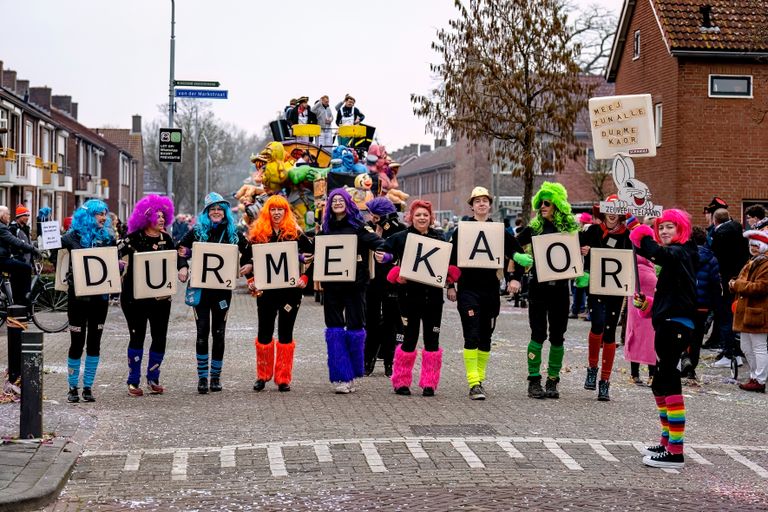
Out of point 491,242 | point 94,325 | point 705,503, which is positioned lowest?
point 705,503

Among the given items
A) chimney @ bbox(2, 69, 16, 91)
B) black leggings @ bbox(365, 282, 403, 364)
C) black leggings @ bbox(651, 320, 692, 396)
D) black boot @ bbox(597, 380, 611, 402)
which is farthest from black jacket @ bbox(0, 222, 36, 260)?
chimney @ bbox(2, 69, 16, 91)

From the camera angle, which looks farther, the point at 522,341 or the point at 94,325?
the point at 522,341

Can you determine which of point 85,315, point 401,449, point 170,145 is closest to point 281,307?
point 85,315

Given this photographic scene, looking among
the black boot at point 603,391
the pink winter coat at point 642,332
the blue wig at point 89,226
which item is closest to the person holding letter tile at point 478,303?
the black boot at point 603,391

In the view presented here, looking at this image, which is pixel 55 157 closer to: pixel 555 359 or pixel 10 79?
pixel 10 79

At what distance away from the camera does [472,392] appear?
11180mm

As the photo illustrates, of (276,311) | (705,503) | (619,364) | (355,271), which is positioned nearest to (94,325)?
(276,311)

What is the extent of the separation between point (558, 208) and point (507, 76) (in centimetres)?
2261

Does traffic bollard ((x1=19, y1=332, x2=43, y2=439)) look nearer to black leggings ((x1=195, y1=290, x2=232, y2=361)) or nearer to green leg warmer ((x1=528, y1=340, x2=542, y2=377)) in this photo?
black leggings ((x1=195, y1=290, x2=232, y2=361))

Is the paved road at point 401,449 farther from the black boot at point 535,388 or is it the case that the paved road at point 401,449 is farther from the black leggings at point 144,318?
the black leggings at point 144,318

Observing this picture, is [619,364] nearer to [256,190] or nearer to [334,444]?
[334,444]

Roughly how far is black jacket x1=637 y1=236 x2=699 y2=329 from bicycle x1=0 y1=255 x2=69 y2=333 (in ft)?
37.9

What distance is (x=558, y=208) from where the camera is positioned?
448 inches

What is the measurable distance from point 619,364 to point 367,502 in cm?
870
